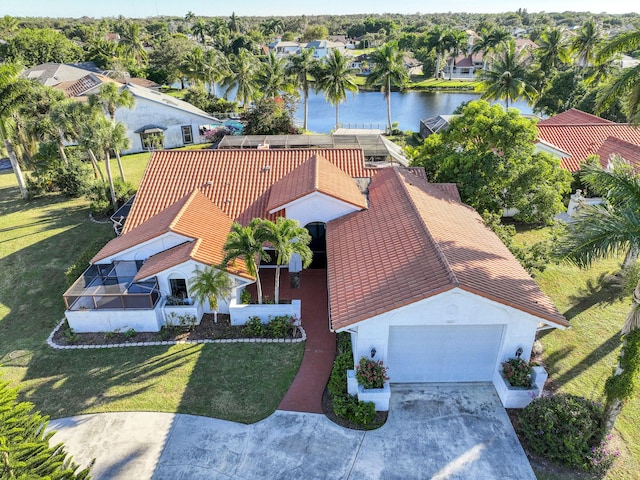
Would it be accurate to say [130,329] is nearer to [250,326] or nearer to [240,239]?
[250,326]

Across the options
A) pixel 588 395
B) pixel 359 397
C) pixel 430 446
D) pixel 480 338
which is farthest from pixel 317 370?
pixel 588 395

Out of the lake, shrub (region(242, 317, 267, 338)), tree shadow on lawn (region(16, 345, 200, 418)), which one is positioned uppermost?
shrub (region(242, 317, 267, 338))

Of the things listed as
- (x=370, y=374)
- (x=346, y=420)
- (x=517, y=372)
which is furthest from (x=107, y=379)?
(x=517, y=372)

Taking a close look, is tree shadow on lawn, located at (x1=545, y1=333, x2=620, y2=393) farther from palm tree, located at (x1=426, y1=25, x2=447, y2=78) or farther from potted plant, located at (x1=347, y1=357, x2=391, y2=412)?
palm tree, located at (x1=426, y1=25, x2=447, y2=78)

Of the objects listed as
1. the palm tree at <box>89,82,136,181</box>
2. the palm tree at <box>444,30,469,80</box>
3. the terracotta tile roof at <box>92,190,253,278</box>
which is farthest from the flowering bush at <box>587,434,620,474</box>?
the palm tree at <box>444,30,469,80</box>

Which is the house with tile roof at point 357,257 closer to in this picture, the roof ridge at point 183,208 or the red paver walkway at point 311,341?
the roof ridge at point 183,208

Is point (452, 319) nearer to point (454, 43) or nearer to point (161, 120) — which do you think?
point (161, 120)
